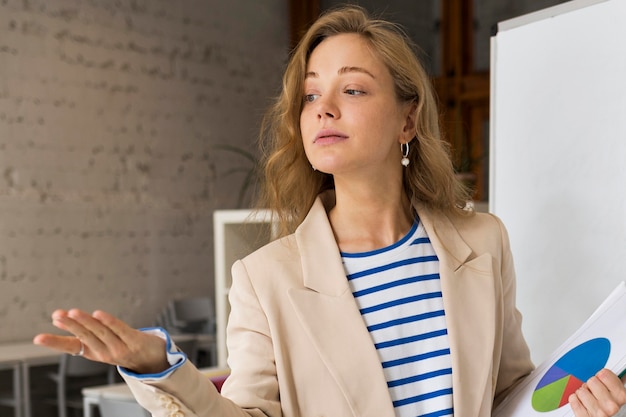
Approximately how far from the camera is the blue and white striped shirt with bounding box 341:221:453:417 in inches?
56.1

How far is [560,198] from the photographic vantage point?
1997 millimetres

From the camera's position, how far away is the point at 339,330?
1.42m

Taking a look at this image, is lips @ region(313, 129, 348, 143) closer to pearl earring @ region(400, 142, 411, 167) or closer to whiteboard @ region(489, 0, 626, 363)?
pearl earring @ region(400, 142, 411, 167)

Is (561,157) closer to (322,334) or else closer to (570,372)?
(570,372)

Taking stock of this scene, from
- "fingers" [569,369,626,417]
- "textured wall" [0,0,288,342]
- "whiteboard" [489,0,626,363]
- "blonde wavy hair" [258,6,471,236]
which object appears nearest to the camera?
"fingers" [569,369,626,417]

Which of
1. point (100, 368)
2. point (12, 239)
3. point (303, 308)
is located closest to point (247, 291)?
point (303, 308)

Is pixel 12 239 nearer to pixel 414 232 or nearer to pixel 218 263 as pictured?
pixel 218 263

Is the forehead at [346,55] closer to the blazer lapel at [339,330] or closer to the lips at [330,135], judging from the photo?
the lips at [330,135]

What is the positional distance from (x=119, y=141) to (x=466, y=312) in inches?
194

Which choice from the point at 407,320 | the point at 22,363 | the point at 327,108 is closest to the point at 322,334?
the point at 407,320

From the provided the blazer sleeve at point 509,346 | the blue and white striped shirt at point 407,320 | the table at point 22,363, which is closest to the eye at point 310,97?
the blue and white striped shirt at point 407,320

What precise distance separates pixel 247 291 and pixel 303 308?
0.36 feet

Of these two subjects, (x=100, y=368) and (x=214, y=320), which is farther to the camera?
(x=214, y=320)

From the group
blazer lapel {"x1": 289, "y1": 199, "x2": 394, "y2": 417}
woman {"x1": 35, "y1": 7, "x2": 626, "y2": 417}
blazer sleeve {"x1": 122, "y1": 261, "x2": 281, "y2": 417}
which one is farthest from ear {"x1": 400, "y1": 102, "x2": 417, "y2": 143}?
blazer sleeve {"x1": 122, "y1": 261, "x2": 281, "y2": 417}
